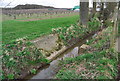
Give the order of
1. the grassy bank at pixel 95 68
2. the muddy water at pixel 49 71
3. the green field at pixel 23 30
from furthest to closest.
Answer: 1. the green field at pixel 23 30
2. the muddy water at pixel 49 71
3. the grassy bank at pixel 95 68

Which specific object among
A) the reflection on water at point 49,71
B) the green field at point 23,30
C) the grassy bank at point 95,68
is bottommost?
the reflection on water at point 49,71

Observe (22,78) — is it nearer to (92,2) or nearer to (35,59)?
(35,59)

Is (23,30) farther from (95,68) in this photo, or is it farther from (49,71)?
(95,68)

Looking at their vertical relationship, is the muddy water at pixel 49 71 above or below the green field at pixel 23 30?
below

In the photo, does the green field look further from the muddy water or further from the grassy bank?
the grassy bank

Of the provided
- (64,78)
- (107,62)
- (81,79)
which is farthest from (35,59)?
(107,62)

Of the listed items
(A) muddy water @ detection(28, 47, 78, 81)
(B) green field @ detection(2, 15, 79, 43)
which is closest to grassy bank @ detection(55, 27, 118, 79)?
(A) muddy water @ detection(28, 47, 78, 81)

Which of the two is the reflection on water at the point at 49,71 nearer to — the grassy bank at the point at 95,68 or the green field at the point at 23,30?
the grassy bank at the point at 95,68

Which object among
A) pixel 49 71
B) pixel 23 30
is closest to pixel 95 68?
pixel 49 71

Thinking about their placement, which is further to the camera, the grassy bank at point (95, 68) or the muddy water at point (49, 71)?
the muddy water at point (49, 71)

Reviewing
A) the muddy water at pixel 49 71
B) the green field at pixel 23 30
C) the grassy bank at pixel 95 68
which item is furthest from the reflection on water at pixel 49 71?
the green field at pixel 23 30

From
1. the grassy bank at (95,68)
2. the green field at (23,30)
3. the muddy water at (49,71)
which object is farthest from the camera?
the green field at (23,30)

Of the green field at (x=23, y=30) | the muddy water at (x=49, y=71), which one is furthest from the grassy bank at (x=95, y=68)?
the green field at (x=23, y=30)

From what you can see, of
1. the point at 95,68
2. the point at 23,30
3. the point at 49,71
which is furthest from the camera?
the point at 23,30
